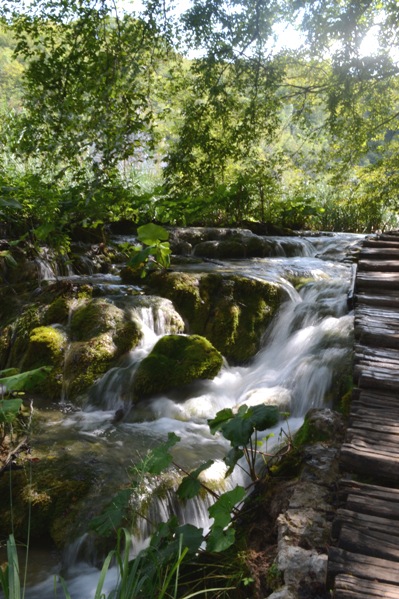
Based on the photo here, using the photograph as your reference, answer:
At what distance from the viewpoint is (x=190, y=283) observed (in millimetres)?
6828

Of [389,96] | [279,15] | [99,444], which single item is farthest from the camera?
[389,96]

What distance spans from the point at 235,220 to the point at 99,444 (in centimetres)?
892

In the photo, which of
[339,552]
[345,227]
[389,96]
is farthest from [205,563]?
[345,227]

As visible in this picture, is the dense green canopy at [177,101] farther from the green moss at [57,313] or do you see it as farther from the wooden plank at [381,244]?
the wooden plank at [381,244]

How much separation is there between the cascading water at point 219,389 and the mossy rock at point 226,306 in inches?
8.0

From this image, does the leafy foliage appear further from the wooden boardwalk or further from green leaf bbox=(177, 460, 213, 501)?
green leaf bbox=(177, 460, 213, 501)

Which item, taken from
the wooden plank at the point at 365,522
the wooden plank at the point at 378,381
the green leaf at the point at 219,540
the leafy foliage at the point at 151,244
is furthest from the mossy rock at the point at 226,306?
the wooden plank at the point at 365,522

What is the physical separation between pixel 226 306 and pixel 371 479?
479 cm

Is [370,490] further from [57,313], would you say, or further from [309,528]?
[57,313]

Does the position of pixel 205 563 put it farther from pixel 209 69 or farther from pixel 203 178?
pixel 209 69

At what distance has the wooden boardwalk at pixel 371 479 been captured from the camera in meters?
1.41

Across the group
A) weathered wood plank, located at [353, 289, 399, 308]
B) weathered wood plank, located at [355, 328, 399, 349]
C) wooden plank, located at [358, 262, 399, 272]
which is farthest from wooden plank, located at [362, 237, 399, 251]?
weathered wood plank, located at [355, 328, 399, 349]

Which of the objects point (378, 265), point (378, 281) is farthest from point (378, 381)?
point (378, 265)

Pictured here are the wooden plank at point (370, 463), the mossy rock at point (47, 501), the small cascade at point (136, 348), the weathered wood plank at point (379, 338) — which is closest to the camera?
the wooden plank at point (370, 463)
